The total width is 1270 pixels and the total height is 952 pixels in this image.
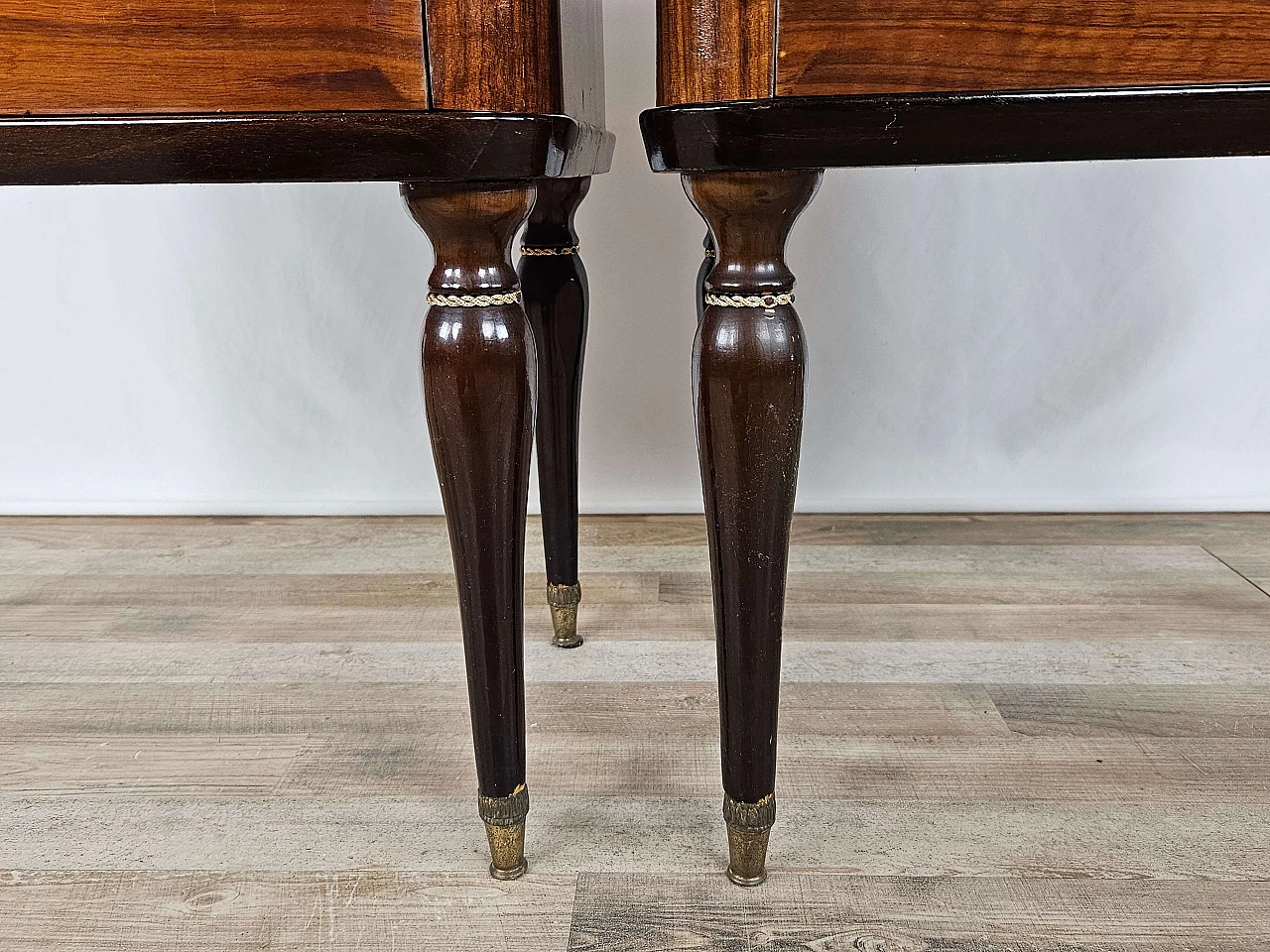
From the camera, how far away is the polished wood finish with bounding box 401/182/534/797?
65 centimetres

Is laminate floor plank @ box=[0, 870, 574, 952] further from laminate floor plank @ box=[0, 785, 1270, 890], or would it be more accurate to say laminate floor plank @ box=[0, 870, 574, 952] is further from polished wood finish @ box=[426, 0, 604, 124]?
polished wood finish @ box=[426, 0, 604, 124]

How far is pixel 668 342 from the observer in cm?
157

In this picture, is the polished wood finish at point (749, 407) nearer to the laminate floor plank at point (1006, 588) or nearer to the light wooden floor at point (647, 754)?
the light wooden floor at point (647, 754)

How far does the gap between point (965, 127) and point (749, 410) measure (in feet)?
0.63

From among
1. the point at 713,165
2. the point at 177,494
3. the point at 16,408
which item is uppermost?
the point at 713,165

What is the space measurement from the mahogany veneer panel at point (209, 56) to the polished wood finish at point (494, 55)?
12 millimetres

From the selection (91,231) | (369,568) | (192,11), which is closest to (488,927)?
(192,11)

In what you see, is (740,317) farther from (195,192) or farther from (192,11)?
(195,192)

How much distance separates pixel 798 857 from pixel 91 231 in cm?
134

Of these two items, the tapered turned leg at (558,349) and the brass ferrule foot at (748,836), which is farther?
the tapered turned leg at (558,349)

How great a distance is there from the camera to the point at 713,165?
617 millimetres

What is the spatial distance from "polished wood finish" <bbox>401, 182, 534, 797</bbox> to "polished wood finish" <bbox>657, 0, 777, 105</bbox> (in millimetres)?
118

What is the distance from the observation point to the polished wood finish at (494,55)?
59 cm

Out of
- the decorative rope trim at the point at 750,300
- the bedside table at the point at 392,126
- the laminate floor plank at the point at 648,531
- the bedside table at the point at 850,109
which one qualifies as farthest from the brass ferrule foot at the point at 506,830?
the laminate floor plank at the point at 648,531
